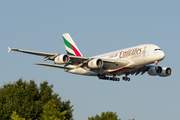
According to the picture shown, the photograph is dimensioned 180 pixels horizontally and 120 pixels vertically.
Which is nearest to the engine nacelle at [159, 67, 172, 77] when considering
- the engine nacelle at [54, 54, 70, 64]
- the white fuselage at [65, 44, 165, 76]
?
the white fuselage at [65, 44, 165, 76]

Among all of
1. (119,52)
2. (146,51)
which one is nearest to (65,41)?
(119,52)

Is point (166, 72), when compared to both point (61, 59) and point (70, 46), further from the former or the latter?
point (61, 59)

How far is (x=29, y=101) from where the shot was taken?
3803 cm

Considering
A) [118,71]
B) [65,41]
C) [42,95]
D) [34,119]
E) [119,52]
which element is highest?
[65,41]

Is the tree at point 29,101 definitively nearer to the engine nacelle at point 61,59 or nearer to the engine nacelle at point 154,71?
the engine nacelle at point 61,59

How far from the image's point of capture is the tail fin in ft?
193

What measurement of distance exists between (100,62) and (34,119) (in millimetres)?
15516

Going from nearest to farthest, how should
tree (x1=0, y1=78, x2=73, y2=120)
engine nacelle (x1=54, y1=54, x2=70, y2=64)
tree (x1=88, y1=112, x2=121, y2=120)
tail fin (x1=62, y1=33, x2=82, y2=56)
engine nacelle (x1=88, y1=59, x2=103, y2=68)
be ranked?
tree (x1=0, y1=78, x2=73, y2=120)
engine nacelle (x1=54, y1=54, x2=70, y2=64)
tree (x1=88, y1=112, x2=121, y2=120)
engine nacelle (x1=88, y1=59, x2=103, y2=68)
tail fin (x1=62, y1=33, x2=82, y2=56)

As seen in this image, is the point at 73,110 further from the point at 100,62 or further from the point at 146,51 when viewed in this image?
the point at 146,51

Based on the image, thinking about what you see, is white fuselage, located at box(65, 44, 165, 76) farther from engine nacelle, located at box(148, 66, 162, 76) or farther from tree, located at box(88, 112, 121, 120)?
tree, located at box(88, 112, 121, 120)

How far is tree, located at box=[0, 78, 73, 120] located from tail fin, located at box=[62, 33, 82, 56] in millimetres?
18921

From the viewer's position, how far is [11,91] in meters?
39.9

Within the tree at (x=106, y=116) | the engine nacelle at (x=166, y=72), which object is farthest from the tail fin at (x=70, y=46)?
the engine nacelle at (x=166, y=72)

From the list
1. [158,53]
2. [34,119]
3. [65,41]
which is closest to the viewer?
[34,119]
